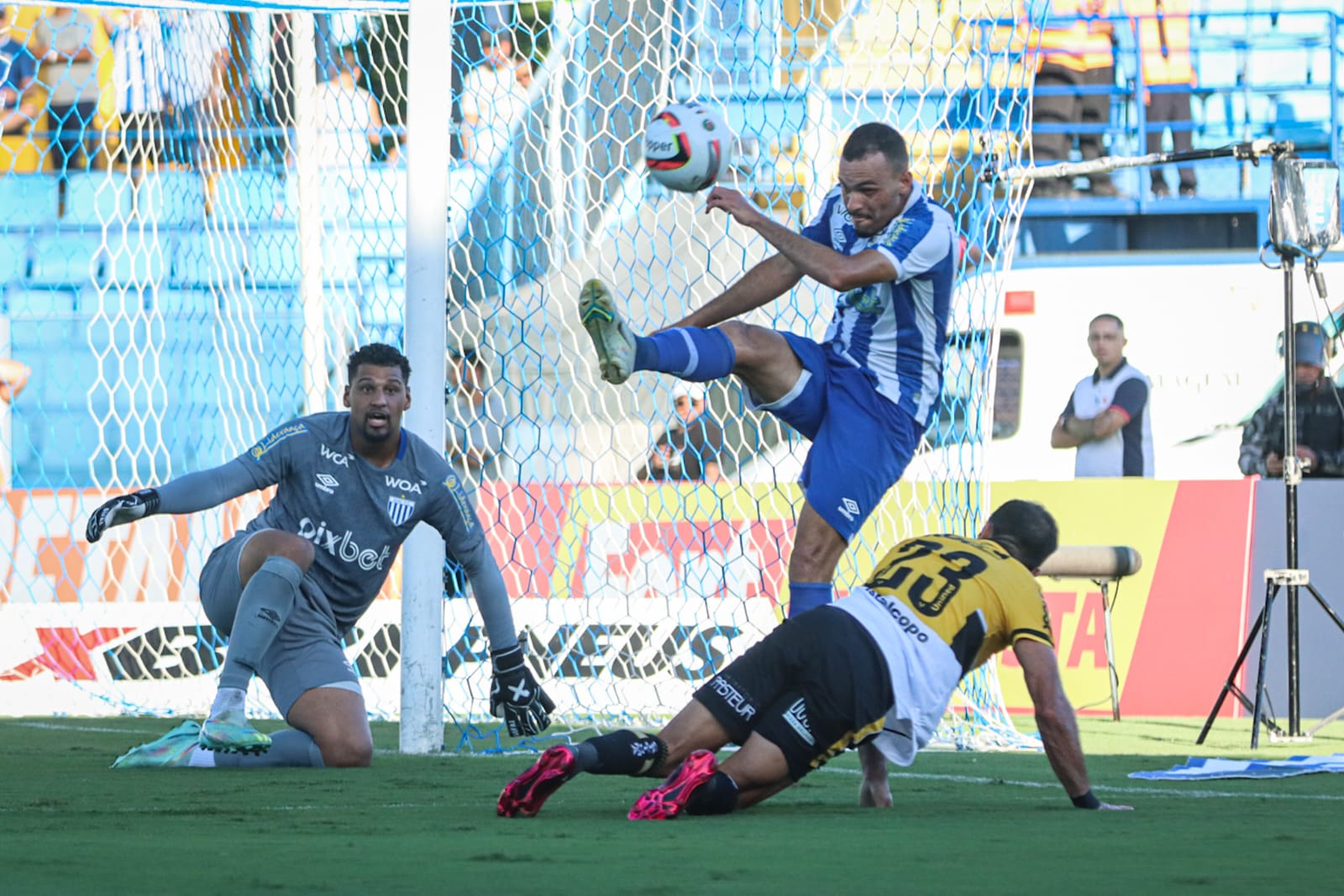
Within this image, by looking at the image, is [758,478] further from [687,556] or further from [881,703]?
[881,703]

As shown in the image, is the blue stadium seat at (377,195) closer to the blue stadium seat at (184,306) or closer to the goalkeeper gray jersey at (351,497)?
the blue stadium seat at (184,306)

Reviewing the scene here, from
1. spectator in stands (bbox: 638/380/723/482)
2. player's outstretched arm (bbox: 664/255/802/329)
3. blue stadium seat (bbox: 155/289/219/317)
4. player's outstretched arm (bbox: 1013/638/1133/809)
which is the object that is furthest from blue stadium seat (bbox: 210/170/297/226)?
player's outstretched arm (bbox: 1013/638/1133/809)

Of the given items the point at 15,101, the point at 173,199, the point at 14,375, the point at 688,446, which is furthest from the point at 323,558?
the point at 15,101

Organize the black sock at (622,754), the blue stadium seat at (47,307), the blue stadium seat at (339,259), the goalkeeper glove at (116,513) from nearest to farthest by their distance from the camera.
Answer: the black sock at (622,754) → the goalkeeper glove at (116,513) → the blue stadium seat at (339,259) → the blue stadium seat at (47,307)

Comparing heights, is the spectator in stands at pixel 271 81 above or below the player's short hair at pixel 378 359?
above

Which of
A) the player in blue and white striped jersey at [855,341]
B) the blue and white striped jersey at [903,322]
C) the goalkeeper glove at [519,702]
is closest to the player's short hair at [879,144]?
the player in blue and white striped jersey at [855,341]

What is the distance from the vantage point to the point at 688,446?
9.22 m

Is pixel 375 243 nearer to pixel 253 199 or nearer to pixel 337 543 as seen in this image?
pixel 253 199

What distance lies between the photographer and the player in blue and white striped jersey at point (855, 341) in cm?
534

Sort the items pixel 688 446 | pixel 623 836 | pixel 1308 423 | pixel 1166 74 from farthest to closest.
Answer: pixel 1166 74
pixel 1308 423
pixel 688 446
pixel 623 836

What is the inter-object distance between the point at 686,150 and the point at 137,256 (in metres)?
7.11

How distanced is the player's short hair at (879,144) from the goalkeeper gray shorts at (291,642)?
243 centimetres

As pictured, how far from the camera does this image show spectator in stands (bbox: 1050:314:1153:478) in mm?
10258

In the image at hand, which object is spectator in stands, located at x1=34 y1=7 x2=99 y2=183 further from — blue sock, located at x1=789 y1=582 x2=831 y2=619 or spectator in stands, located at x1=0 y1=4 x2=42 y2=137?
blue sock, located at x1=789 y1=582 x2=831 y2=619
